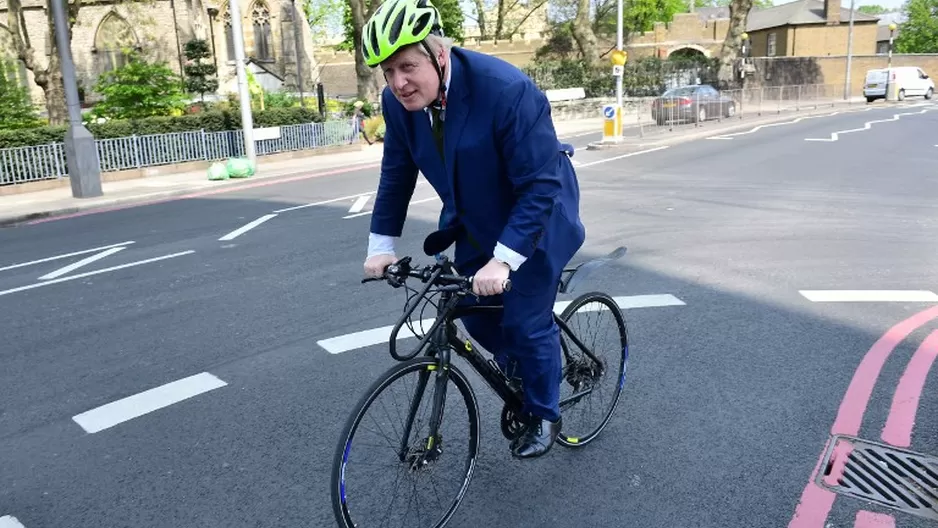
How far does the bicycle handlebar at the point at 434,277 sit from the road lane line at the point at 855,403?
1663 millimetres

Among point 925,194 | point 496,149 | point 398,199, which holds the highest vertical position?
point 496,149

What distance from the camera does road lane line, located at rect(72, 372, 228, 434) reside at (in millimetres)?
4367

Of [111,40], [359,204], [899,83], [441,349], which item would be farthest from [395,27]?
[899,83]

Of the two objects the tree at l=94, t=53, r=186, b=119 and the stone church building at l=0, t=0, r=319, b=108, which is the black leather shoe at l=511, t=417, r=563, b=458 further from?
the stone church building at l=0, t=0, r=319, b=108

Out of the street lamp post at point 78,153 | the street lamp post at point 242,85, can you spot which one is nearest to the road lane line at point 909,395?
the street lamp post at point 78,153

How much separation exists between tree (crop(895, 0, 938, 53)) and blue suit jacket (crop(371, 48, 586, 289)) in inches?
3536

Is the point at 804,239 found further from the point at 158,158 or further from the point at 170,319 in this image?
the point at 158,158

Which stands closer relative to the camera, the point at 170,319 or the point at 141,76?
the point at 170,319

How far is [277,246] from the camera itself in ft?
30.6

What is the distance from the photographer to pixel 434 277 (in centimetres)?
274

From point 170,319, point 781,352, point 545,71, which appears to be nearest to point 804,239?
point 781,352

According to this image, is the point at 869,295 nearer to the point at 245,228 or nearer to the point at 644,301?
the point at 644,301

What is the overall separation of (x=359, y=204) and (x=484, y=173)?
1008cm

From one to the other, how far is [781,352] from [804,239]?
4.06 metres
